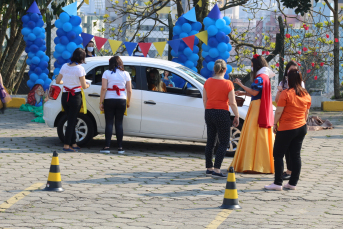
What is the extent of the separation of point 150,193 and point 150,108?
9.79 ft

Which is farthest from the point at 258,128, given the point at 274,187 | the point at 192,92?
the point at 192,92

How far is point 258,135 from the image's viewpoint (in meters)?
7.44

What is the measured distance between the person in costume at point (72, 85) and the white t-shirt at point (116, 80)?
0.39 meters

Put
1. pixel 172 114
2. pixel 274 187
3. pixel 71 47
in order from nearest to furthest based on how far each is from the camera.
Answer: pixel 274 187 < pixel 172 114 < pixel 71 47

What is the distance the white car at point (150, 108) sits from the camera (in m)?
8.85

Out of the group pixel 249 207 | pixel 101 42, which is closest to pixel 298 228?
pixel 249 207

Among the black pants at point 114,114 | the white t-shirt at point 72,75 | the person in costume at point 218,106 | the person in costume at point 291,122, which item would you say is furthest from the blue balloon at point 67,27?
the person in costume at point 291,122

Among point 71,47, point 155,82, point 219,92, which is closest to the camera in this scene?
point 219,92

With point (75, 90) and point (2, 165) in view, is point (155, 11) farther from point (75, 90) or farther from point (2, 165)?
point (2, 165)

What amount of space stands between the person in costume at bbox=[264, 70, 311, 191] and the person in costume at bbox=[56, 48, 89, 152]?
146 inches

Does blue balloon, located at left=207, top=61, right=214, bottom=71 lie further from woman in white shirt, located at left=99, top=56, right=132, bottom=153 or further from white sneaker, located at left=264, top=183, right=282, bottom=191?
white sneaker, located at left=264, top=183, right=282, bottom=191

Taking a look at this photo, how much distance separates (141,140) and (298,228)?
6.16 m

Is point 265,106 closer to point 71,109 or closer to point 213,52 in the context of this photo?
point 71,109

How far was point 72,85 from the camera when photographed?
8.59 metres
